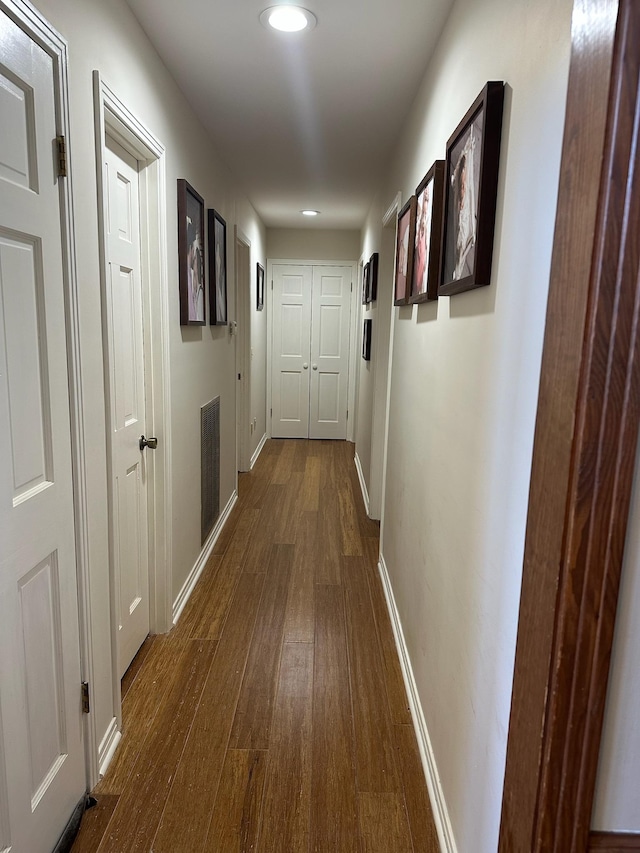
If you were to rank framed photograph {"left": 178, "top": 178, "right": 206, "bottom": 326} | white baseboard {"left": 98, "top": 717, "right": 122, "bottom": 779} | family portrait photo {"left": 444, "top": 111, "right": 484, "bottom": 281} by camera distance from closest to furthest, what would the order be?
family portrait photo {"left": 444, "top": 111, "right": 484, "bottom": 281}, white baseboard {"left": 98, "top": 717, "right": 122, "bottom": 779}, framed photograph {"left": 178, "top": 178, "right": 206, "bottom": 326}

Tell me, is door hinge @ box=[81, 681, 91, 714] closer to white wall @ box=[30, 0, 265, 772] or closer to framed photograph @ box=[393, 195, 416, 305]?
white wall @ box=[30, 0, 265, 772]

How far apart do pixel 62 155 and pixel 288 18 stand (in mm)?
1007

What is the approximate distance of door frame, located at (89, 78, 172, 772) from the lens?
5.72 ft

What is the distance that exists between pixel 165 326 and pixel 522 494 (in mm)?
1676

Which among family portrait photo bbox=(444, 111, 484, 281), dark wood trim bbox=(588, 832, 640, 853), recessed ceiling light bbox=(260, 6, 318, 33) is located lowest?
dark wood trim bbox=(588, 832, 640, 853)

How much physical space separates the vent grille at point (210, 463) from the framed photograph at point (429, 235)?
147cm

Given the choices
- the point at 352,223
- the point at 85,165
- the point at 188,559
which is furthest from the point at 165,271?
the point at 352,223

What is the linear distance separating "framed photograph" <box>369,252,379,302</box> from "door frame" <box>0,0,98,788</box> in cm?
281

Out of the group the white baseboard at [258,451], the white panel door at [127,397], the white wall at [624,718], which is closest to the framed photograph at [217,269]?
the white panel door at [127,397]

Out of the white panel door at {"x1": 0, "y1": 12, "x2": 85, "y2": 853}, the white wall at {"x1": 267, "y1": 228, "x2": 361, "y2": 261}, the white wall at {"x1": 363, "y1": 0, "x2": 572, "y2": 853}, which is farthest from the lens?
the white wall at {"x1": 267, "y1": 228, "x2": 361, "y2": 261}

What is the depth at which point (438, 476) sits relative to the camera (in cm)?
170

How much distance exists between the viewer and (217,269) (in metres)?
3.13

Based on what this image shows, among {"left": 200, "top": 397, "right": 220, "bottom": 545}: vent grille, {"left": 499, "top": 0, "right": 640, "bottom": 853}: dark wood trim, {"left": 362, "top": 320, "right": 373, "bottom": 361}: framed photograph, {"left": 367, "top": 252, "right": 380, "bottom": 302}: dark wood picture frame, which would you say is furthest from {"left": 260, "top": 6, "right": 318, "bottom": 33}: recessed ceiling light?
{"left": 362, "top": 320, "right": 373, "bottom": 361}: framed photograph

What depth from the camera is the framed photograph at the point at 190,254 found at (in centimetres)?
239
